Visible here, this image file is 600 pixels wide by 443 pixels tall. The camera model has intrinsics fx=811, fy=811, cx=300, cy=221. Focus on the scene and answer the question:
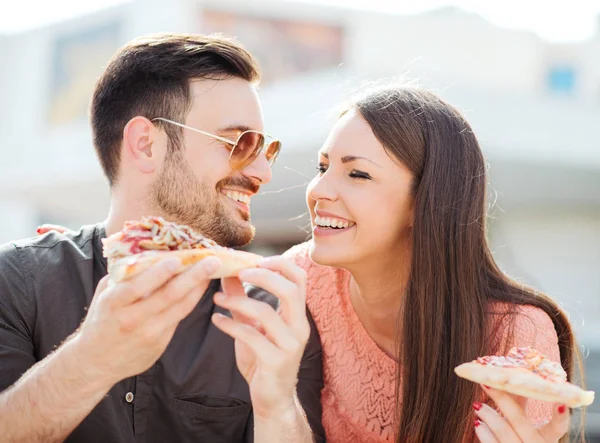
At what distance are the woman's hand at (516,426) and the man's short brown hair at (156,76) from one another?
6.46 ft

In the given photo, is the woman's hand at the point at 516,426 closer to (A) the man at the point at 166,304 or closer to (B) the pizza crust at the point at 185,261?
(A) the man at the point at 166,304

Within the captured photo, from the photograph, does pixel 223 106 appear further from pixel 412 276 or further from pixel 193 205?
pixel 412 276

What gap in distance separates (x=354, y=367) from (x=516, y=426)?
53.4 inches

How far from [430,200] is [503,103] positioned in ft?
47.3

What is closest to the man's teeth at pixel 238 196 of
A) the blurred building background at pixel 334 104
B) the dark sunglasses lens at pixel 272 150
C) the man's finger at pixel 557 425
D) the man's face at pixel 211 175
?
the man's face at pixel 211 175

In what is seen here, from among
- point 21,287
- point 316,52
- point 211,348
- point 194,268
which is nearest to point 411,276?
point 211,348

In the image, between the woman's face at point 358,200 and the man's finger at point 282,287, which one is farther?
the woman's face at point 358,200

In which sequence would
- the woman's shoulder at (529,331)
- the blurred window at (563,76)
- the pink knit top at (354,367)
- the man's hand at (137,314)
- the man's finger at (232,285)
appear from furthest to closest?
the blurred window at (563,76) → the pink knit top at (354,367) → the woman's shoulder at (529,331) → the man's finger at (232,285) → the man's hand at (137,314)

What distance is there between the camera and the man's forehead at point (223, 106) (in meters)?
3.92

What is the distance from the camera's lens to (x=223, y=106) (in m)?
3.95

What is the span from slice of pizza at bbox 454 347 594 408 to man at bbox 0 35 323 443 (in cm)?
69

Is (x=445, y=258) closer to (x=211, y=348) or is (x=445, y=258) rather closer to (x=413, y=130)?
(x=413, y=130)

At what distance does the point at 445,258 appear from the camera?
3.85m

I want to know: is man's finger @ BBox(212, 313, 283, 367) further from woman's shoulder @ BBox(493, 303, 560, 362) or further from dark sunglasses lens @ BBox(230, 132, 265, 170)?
woman's shoulder @ BBox(493, 303, 560, 362)
